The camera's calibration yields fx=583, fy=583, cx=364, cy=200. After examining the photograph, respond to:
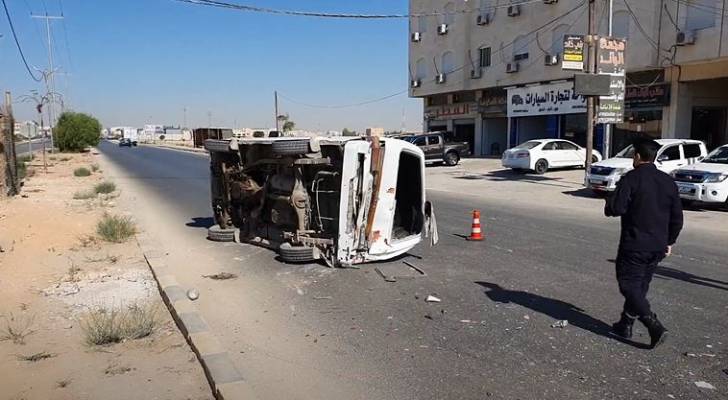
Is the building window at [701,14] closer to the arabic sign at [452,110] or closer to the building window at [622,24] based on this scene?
the building window at [622,24]

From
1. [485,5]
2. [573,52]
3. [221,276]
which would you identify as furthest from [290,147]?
[485,5]

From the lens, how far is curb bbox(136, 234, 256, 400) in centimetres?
387

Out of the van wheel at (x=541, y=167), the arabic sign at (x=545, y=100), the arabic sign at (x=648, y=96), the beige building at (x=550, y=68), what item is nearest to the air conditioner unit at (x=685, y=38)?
the beige building at (x=550, y=68)

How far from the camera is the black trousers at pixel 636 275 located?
15.1 feet

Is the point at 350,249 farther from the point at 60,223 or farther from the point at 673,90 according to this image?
the point at 673,90

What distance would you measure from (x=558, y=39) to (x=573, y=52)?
42.0 ft

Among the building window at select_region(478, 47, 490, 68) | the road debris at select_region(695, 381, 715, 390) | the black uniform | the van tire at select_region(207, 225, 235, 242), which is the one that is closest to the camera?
the road debris at select_region(695, 381, 715, 390)

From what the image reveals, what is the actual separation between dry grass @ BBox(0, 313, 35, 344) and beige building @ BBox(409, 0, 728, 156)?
15411 mm

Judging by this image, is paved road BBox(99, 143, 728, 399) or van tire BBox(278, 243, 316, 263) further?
van tire BBox(278, 243, 316, 263)

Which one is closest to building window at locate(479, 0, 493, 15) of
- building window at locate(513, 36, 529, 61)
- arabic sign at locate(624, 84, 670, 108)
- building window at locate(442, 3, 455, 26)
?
building window at locate(442, 3, 455, 26)

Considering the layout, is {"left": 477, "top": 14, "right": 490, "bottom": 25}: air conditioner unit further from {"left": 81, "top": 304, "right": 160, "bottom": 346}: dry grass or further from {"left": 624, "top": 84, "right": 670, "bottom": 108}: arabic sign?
{"left": 81, "top": 304, "right": 160, "bottom": 346}: dry grass

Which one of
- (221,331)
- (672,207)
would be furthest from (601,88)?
(221,331)

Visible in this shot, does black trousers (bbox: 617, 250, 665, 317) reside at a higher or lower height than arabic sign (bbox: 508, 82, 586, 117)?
lower

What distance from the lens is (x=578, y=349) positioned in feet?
15.4
